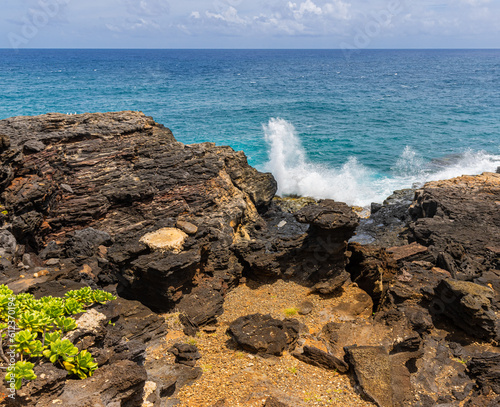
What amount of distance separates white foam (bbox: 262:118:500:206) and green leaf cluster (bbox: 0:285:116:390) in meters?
23.8

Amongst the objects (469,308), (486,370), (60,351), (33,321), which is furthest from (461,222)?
(33,321)

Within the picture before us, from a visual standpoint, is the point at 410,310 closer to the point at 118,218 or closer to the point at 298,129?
the point at 118,218

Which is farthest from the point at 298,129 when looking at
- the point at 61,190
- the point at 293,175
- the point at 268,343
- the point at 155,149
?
Answer: the point at 268,343

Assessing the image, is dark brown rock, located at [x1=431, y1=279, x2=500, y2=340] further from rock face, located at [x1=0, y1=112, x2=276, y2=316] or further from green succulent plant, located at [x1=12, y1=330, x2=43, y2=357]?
green succulent plant, located at [x1=12, y1=330, x2=43, y2=357]

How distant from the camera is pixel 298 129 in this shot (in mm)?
49594

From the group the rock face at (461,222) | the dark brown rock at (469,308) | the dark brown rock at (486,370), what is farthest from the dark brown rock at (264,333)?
the rock face at (461,222)

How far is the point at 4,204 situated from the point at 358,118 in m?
50.9

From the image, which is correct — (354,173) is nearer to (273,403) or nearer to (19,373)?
(273,403)

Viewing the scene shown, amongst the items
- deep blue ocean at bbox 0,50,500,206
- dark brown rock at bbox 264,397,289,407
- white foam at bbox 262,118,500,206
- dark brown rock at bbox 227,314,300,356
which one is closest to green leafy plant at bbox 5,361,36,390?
dark brown rock at bbox 264,397,289,407

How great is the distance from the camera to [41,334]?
237 inches

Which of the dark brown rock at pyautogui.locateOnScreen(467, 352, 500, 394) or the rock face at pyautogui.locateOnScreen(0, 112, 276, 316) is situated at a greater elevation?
the rock face at pyautogui.locateOnScreen(0, 112, 276, 316)

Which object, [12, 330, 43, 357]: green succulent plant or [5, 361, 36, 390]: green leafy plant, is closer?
[5, 361, 36, 390]: green leafy plant

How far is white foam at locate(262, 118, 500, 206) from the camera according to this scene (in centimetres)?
3017

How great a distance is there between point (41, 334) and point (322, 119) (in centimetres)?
5311
